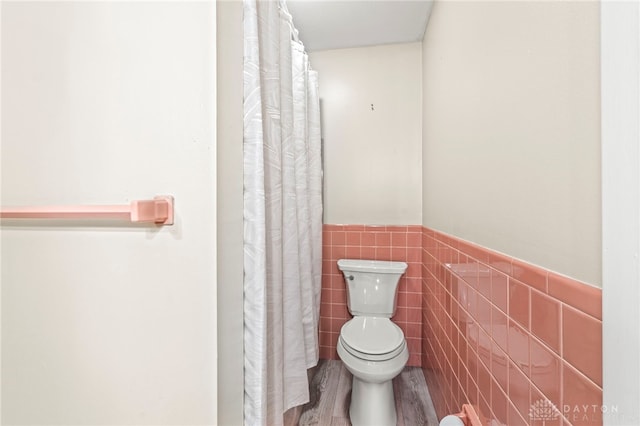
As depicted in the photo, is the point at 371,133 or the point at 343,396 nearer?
the point at 343,396

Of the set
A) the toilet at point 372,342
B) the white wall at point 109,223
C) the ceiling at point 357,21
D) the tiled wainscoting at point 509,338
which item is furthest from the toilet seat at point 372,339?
the ceiling at point 357,21

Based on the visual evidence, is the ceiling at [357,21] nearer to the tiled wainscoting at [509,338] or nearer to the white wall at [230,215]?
the white wall at [230,215]

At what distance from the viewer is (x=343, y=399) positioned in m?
1.51

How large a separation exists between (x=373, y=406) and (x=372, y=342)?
290mm

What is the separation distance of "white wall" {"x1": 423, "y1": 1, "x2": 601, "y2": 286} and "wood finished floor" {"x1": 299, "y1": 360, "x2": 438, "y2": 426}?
1.06m

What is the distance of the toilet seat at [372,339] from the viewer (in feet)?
4.13

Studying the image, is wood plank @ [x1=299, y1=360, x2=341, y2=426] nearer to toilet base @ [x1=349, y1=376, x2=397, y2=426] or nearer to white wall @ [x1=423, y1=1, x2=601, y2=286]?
toilet base @ [x1=349, y1=376, x2=397, y2=426]

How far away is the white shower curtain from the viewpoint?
2.28ft

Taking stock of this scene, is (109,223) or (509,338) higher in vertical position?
(109,223)

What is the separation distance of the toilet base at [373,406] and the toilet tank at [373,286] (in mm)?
446

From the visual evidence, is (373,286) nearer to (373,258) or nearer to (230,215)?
(373,258)

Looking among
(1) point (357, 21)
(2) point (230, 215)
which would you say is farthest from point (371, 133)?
(2) point (230, 215)

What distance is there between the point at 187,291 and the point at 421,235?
5.22ft

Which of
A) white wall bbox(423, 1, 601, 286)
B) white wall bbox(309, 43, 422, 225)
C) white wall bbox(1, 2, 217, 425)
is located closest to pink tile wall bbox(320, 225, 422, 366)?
white wall bbox(309, 43, 422, 225)
